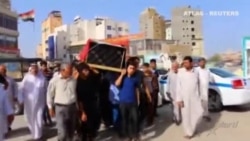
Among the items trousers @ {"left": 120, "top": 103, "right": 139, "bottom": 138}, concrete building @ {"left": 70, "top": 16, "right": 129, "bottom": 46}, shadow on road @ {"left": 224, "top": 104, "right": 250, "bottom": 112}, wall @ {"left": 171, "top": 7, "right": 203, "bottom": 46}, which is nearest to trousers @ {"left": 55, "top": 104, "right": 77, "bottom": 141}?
trousers @ {"left": 120, "top": 103, "right": 139, "bottom": 138}

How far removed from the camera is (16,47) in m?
67.2

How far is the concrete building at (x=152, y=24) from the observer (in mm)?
104750

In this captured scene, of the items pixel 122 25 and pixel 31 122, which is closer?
pixel 31 122

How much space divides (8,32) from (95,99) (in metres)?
59.7

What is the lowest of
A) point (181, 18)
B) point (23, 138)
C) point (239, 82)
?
point (23, 138)

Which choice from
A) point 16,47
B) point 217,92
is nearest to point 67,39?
point 16,47

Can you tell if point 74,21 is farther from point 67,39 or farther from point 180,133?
point 180,133

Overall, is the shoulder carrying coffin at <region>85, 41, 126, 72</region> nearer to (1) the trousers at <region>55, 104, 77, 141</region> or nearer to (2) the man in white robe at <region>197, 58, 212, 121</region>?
(1) the trousers at <region>55, 104, 77, 141</region>

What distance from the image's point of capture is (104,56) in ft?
30.2

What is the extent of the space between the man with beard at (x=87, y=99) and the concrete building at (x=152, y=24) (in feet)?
317

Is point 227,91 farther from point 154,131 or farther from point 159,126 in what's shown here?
point 154,131

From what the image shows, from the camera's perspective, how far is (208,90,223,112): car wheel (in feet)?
39.5

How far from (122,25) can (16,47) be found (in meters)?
46.0

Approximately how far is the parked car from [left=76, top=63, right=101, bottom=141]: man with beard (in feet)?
16.6
